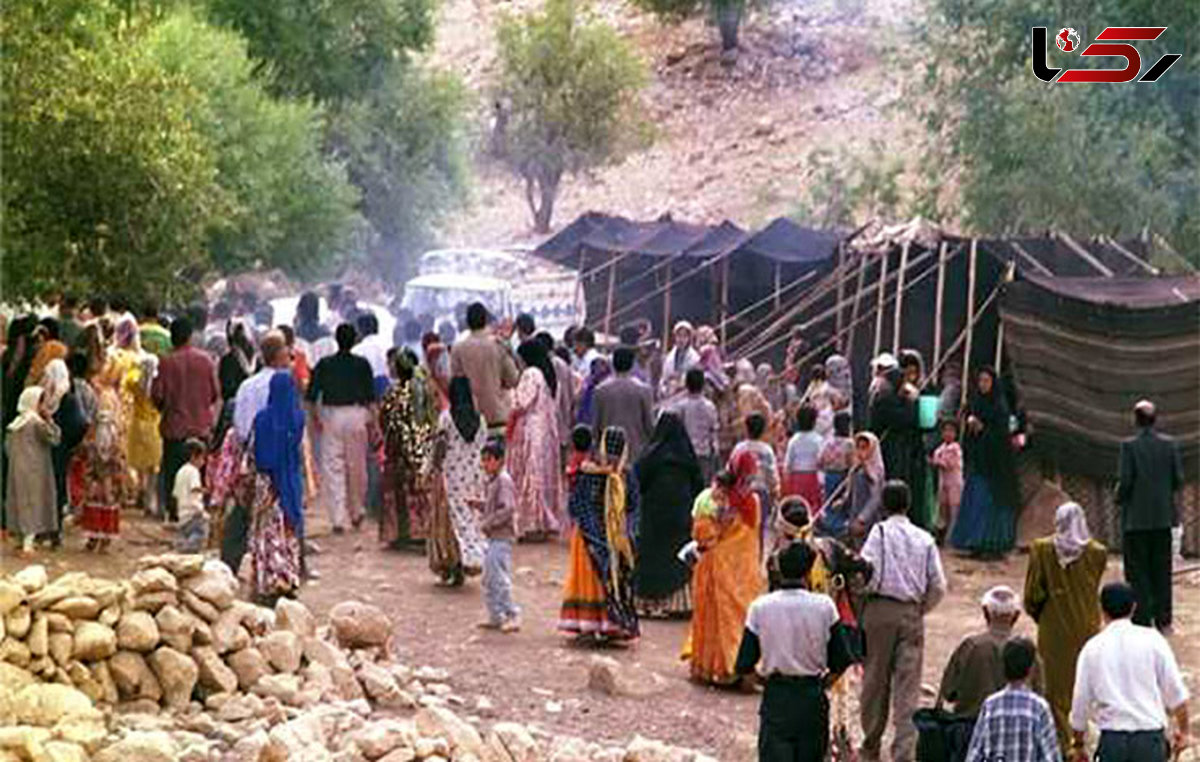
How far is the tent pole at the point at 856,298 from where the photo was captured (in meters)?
21.0

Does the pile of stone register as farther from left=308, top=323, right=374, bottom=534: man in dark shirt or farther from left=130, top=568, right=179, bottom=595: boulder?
left=308, top=323, right=374, bottom=534: man in dark shirt

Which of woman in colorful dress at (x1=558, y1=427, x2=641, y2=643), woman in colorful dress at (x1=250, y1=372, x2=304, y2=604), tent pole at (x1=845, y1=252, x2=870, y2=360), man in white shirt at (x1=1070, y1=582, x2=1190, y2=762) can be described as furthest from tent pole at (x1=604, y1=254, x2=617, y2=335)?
man in white shirt at (x1=1070, y1=582, x2=1190, y2=762)

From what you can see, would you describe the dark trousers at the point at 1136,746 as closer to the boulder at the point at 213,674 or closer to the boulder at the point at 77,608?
the boulder at the point at 213,674

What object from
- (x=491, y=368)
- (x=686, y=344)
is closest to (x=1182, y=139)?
(x=686, y=344)

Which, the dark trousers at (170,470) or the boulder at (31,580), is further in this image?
the dark trousers at (170,470)

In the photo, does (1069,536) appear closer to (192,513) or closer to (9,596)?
(9,596)

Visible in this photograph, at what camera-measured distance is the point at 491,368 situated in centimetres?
1603

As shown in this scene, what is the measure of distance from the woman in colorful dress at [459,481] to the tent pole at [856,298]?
21.9ft

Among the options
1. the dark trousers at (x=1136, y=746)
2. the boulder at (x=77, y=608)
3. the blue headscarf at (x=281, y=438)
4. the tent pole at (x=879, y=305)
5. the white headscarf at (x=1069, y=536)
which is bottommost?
the dark trousers at (x=1136, y=746)

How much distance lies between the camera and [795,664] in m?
9.69

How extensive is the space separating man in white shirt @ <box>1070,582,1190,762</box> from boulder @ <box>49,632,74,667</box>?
456 centimetres

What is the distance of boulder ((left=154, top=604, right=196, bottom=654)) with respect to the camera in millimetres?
11391

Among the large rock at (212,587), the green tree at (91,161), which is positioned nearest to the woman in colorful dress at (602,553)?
the large rock at (212,587)

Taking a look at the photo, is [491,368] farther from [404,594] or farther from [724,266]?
[724,266]
